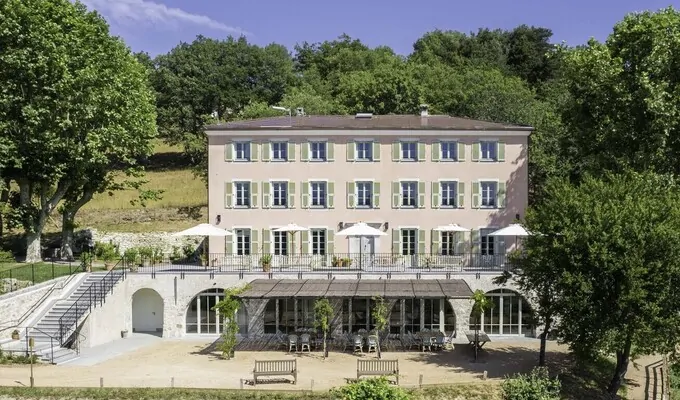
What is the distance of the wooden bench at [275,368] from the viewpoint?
20.2 meters

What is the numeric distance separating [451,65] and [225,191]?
164ft

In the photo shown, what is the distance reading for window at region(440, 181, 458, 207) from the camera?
3150cm

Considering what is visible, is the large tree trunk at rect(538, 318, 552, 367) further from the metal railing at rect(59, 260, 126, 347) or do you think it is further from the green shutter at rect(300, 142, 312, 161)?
the metal railing at rect(59, 260, 126, 347)

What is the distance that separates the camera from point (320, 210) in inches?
1241

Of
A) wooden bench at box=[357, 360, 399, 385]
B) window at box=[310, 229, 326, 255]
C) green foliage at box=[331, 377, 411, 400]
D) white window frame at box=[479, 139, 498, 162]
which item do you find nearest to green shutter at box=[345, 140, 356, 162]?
window at box=[310, 229, 326, 255]

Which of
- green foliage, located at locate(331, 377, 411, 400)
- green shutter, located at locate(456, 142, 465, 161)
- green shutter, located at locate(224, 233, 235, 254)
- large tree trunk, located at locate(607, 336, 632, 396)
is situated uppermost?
green shutter, located at locate(456, 142, 465, 161)

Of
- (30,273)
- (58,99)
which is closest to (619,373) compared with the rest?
(30,273)

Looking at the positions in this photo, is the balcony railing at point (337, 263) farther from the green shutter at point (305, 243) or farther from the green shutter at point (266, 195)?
the green shutter at point (266, 195)

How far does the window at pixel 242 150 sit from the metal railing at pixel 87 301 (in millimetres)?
7393

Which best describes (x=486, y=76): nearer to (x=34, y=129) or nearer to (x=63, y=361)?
(x=34, y=129)

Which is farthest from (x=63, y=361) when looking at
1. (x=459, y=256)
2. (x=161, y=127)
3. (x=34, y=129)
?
(x=161, y=127)

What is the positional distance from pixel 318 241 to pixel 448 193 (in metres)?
6.59

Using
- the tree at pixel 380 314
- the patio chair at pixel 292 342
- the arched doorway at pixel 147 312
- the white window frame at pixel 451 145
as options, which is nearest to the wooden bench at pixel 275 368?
the patio chair at pixel 292 342

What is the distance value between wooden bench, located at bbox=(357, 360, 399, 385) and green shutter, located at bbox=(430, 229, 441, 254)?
413 inches
